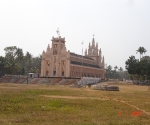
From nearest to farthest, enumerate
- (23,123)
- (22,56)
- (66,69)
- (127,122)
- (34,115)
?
(23,123) < (127,122) < (34,115) < (66,69) < (22,56)

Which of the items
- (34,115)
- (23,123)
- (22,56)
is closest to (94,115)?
(34,115)

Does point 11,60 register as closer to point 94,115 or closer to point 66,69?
point 66,69

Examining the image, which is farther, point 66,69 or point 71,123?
point 66,69

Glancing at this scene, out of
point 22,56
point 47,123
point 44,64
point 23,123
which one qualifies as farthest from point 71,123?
point 22,56

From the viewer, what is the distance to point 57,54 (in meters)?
85.4

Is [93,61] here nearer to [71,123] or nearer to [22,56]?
[22,56]

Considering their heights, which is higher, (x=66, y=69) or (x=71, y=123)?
(x=66, y=69)

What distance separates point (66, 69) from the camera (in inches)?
3206

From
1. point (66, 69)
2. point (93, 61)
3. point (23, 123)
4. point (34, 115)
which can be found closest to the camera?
point (23, 123)

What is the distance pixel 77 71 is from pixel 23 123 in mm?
75697

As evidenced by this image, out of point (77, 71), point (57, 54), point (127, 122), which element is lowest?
point (127, 122)

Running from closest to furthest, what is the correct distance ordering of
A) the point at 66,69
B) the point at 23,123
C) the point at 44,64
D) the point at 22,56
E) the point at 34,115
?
the point at 23,123 < the point at 34,115 < the point at 66,69 < the point at 44,64 < the point at 22,56

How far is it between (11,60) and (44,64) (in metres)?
12.3

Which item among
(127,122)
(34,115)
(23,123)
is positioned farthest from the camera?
(34,115)
